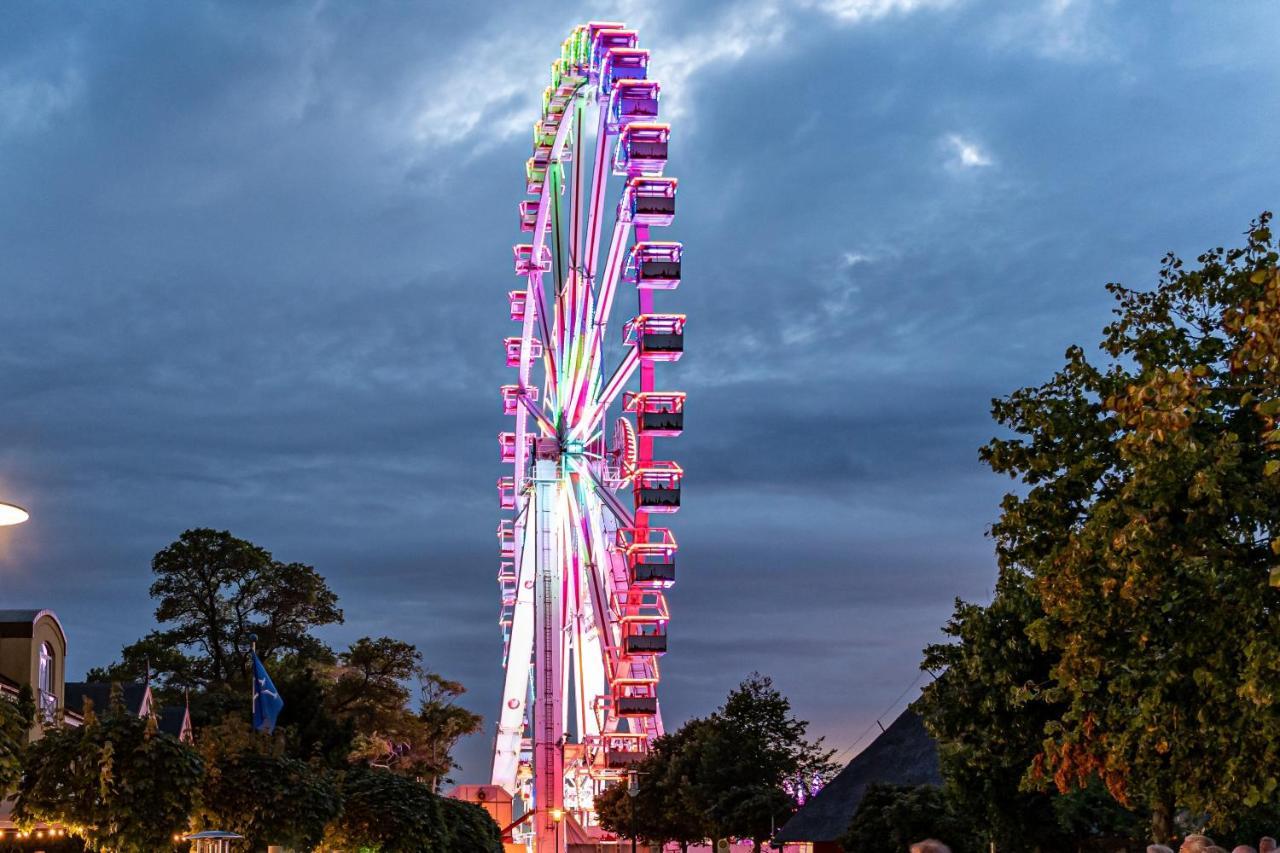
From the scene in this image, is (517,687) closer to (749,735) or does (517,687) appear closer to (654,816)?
(654,816)

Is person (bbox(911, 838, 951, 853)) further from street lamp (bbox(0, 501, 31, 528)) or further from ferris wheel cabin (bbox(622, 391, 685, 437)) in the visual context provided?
ferris wheel cabin (bbox(622, 391, 685, 437))

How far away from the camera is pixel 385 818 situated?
47.8 m

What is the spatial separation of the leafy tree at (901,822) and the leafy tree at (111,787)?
19.2 m

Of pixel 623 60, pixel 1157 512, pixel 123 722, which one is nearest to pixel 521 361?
pixel 623 60

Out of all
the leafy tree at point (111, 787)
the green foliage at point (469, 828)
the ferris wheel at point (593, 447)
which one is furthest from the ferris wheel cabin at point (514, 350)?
the leafy tree at point (111, 787)

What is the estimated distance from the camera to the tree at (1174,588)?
19.7 meters

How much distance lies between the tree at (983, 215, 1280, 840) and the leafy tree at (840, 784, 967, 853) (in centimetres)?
2033

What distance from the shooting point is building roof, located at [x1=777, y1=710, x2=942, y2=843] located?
169ft

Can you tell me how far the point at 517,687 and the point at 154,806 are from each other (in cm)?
4902

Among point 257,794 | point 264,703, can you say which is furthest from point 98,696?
point 257,794

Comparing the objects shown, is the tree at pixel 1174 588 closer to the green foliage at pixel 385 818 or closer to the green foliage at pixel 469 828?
the green foliage at pixel 385 818

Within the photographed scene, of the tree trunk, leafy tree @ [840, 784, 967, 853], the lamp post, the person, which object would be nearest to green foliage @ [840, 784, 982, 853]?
leafy tree @ [840, 784, 967, 853]

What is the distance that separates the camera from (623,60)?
6412 cm

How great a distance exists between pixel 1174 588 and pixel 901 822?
25.1 meters
